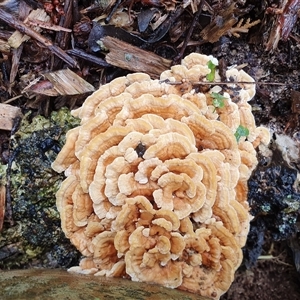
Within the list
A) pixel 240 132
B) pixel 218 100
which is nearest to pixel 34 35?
pixel 218 100

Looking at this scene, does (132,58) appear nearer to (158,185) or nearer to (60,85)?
(60,85)

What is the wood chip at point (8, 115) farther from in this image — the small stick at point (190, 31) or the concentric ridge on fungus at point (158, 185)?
the small stick at point (190, 31)

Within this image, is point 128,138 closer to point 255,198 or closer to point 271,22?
point 255,198

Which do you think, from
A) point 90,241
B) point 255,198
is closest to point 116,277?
point 90,241

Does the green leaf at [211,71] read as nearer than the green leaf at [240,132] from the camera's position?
No

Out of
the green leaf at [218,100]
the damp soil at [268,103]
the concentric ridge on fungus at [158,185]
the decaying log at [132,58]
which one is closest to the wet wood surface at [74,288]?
the concentric ridge on fungus at [158,185]

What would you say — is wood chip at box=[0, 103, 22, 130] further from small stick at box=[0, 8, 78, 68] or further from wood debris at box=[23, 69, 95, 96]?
small stick at box=[0, 8, 78, 68]

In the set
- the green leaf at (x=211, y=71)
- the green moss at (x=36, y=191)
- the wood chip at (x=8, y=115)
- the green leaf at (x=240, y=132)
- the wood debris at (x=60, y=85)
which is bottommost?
the green moss at (x=36, y=191)
